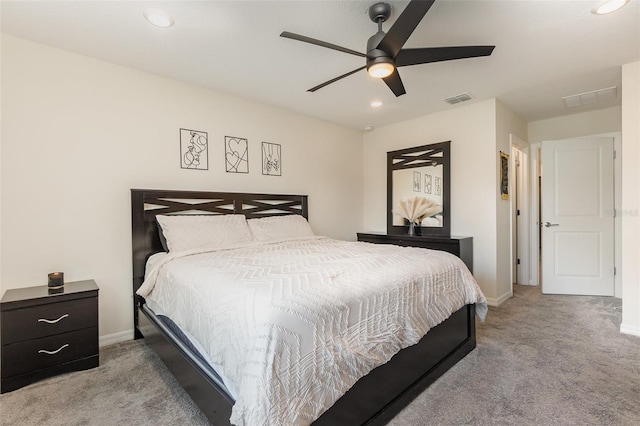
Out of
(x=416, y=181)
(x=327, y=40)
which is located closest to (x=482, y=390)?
(x=327, y=40)

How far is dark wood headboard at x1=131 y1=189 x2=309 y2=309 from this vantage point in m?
2.78

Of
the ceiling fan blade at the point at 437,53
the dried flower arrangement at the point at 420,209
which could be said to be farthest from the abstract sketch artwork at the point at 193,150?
the dried flower arrangement at the point at 420,209

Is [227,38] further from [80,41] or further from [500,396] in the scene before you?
[500,396]

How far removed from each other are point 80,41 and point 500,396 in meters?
3.92

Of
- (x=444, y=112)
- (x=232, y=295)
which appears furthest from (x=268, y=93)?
(x=232, y=295)

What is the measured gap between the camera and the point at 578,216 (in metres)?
4.14

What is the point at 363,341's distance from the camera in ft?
4.75

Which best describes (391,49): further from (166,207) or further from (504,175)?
(504,175)

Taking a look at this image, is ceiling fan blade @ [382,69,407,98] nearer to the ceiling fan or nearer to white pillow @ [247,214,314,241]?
the ceiling fan

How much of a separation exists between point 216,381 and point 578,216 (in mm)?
4905

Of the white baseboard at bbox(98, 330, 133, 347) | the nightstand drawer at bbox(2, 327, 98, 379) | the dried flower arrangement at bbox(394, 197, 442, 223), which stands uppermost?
the dried flower arrangement at bbox(394, 197, 442, 223)

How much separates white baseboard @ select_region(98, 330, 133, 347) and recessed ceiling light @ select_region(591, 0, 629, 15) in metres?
4.38

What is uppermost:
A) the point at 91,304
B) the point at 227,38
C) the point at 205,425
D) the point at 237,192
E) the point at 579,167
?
the point at 227,38

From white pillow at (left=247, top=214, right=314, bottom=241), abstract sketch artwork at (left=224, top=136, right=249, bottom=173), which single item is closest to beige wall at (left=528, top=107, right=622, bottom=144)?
white pillow at (left=247, top=214, right=314, bottom=241)
